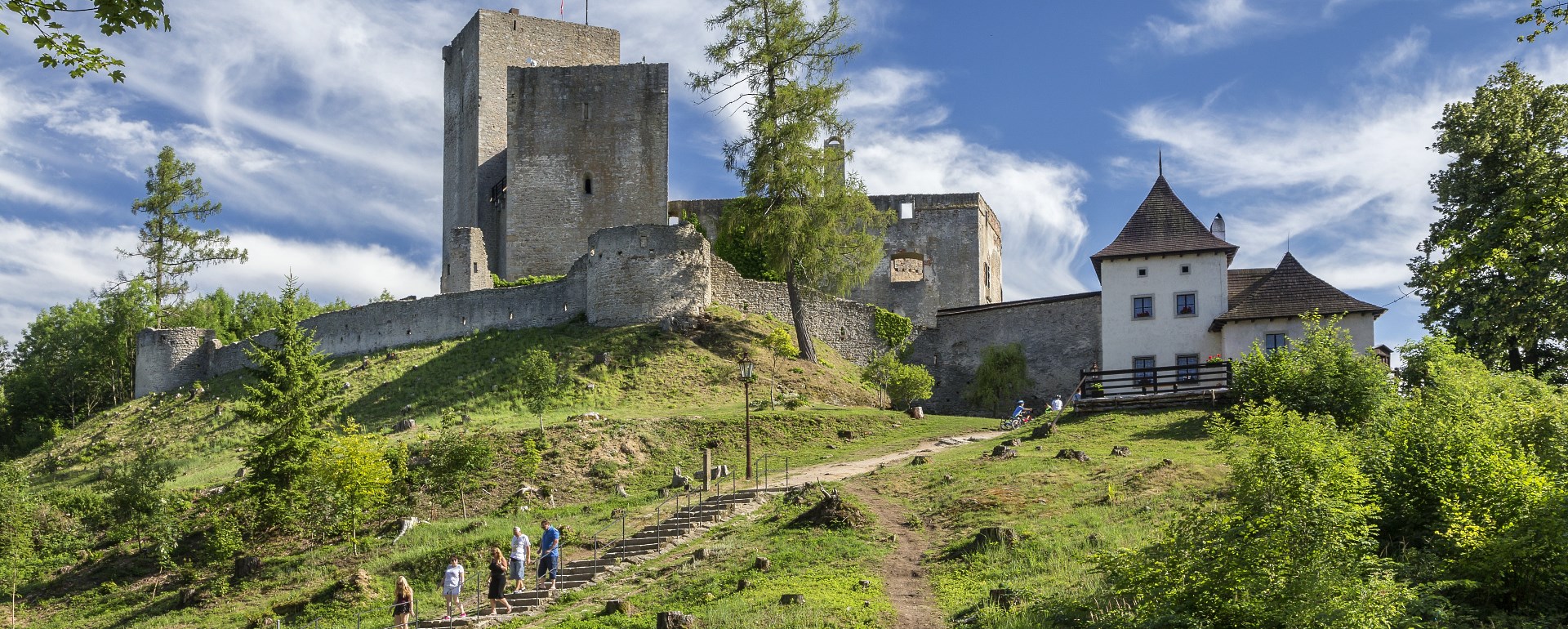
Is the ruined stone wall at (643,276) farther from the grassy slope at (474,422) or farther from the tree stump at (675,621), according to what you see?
the tree stump at (675,621)

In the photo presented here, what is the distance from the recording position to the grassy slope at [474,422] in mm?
26250

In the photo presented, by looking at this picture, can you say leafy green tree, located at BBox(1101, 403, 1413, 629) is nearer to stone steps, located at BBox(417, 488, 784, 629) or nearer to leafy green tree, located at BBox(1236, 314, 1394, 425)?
stone steps, located at BBox(417, 488, 784, 629)

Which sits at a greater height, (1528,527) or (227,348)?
(227,348)

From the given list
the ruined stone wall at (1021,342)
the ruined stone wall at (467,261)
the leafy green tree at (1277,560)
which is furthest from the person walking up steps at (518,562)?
the ruined stone wall at (467,261)

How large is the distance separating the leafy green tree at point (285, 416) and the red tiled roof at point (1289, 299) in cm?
2314

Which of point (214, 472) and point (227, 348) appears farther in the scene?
point (227, 348)

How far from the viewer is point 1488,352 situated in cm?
2542

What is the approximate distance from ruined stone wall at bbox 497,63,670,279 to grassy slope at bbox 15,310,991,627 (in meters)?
8.22

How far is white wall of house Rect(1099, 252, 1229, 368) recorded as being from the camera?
118ft

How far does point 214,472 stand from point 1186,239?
27.1 meters

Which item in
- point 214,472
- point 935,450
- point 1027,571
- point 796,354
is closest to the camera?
point 1027,571

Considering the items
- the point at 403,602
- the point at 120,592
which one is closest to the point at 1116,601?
the point at 403,602

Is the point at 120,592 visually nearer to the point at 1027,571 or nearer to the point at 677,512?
the point at 677,512

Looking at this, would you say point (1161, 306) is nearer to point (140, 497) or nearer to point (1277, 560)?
point (1277, 560)
